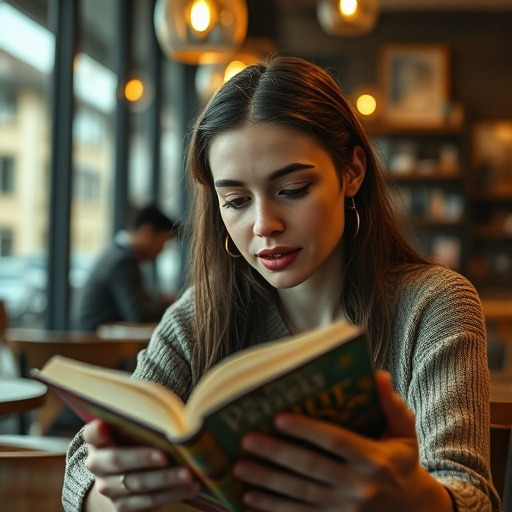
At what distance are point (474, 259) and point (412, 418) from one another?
1002 cm

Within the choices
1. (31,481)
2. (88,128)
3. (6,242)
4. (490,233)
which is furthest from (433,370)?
(490,233)

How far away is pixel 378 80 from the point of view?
1086 centimetres

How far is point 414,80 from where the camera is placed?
1080 centimetres

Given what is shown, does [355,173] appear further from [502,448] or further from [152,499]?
[152,499]

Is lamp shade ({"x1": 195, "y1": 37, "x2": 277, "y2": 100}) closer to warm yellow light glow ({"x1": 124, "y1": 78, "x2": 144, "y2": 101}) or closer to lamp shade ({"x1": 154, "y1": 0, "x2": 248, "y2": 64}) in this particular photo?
warm yellow light glow ({"x1": 124, "y1": 78, "x2": 144, "y2": 101})

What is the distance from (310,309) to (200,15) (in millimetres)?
2603

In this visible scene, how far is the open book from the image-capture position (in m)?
0.95

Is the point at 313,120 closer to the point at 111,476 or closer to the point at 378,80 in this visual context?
the point at 111,476

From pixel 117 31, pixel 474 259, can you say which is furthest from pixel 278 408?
pixel 474 259

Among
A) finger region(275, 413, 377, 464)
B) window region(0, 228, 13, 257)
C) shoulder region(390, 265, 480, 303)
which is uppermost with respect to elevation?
shoulder region(390, 265, 480, 303)

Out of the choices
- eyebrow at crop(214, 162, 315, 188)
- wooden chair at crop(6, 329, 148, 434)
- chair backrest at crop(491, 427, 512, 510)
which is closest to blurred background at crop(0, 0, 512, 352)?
eyebrow at crop(214, 162, 315, 188)

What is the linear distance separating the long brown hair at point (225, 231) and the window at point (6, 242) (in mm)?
3145

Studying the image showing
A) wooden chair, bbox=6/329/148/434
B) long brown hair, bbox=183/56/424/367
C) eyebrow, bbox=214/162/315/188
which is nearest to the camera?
eyebrow, bbox=214/162/315/188

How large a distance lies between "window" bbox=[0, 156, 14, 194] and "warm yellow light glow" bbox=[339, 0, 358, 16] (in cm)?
186
